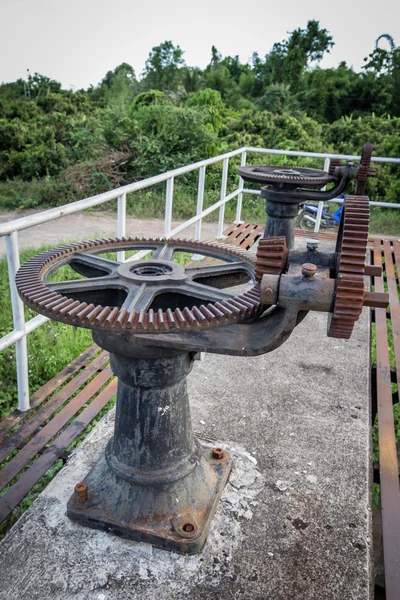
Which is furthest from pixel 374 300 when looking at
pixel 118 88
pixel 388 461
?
pixel 118 88

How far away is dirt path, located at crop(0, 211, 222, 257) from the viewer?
842 centimetres

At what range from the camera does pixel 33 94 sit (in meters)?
24.2

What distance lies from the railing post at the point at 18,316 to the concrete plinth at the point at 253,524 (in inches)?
19.3

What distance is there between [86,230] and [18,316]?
23.0 feet

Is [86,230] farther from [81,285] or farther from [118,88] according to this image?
Answer: [118,88]

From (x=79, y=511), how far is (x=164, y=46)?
94.8 feet

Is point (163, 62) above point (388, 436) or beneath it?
above

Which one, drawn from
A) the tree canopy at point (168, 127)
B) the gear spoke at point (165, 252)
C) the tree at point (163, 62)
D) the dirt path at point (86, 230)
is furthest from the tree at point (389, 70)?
the gear spoke at point (165, 252)

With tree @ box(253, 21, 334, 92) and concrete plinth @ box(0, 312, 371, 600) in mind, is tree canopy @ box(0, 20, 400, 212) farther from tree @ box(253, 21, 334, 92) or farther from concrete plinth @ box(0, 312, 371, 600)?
concrete plinth @ box(0, 312, 371, 600)

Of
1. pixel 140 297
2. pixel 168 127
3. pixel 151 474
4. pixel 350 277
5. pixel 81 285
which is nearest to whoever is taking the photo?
pixel 350 277

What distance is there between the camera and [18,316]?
2465 millimetres

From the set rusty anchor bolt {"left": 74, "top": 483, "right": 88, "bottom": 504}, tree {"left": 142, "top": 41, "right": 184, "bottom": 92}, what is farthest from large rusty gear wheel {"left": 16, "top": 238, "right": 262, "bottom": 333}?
tree {"left": 142, "top": 41, "right": 184, "bottom": 92}

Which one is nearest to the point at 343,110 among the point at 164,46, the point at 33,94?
the point at 164,46

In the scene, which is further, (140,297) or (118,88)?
(118,88)
